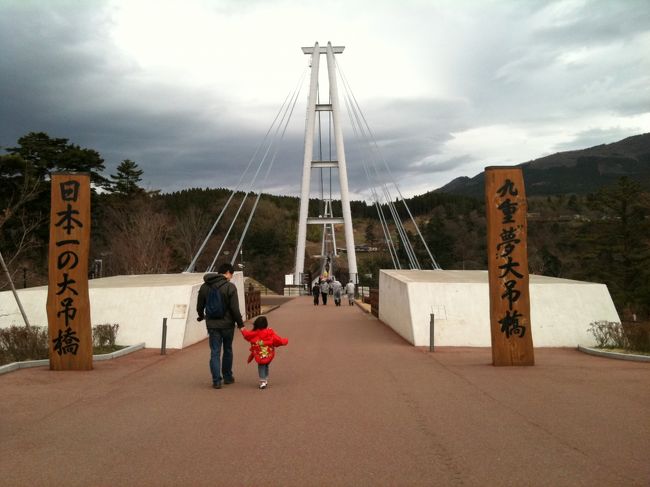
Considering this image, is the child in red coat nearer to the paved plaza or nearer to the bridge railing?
the paved plaza

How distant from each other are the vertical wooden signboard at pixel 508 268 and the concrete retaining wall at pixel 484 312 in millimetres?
3365

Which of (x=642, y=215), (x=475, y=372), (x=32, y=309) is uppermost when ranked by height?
(x=642, y=215)

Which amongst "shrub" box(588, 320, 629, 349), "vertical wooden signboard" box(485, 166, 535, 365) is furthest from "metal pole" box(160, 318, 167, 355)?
"shrub" box(588, 320, 629, 349)

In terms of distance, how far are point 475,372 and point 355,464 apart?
537cm

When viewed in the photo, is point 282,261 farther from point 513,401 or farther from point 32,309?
point 513,401

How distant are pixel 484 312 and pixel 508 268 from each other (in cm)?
375

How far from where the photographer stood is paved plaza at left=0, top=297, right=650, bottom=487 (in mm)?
4820

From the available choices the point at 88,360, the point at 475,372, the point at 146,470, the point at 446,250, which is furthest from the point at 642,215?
the point at 146,470

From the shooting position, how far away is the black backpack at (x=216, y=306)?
28.2 feet

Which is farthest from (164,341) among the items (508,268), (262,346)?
(508,268)

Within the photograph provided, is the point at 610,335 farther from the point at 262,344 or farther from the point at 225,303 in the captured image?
the point at 225,303

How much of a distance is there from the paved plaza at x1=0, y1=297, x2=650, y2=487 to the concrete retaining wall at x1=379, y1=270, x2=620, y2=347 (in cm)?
304

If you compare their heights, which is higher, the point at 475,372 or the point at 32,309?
the point at 32,309

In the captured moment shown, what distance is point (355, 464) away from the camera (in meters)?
5.04
